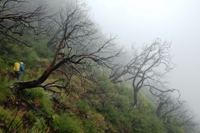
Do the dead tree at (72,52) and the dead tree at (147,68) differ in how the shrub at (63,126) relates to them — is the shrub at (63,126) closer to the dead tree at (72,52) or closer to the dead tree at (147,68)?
the dead tree at (72,52)

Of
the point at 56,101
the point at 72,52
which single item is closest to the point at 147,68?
the point at 72,52

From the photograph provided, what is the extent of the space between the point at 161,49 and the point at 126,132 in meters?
11.4

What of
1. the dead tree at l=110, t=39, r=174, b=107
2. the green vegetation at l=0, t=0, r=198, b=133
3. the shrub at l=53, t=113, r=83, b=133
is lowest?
the shrub at l=53, t=113, r=83, b=133

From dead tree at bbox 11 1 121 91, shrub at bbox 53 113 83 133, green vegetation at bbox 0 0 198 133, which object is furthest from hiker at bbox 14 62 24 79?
shrub at bbox 53 113 83 133

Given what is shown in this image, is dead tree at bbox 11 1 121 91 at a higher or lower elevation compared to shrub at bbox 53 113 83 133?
higher

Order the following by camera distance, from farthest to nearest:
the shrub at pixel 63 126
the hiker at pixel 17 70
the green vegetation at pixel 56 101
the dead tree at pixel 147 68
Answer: the dead tree at pixel 147 68
the hiker at pixel 17 70
the shrub at pixel 63 126
the green vegetation at pixel 56 101

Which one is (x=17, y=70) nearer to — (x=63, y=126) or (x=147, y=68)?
(x=63, y=126)

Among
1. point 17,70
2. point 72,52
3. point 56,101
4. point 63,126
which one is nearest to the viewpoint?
point 63,126

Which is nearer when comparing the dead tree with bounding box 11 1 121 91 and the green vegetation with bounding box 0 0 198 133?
the green vegetation with bounding box 0 0 198 133

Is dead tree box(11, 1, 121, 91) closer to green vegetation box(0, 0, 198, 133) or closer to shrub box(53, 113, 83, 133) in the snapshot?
green vegetation box(0, 0, 198, 133)

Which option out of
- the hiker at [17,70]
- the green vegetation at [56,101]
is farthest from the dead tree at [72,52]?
the hiker at [17,70]

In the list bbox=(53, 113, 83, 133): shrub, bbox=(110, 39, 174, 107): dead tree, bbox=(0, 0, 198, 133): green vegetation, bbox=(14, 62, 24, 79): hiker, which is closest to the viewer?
bbox=(0, 0, 198, 133): green vegetation

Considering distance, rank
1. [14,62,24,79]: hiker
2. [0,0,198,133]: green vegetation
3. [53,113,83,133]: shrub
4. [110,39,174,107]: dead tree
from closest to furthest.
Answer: [0,0,198,133]: green vegetation, [53,113,83,133]: shrub, [14,62,24,79]: hiker, [110,39,174,107]: dead tree

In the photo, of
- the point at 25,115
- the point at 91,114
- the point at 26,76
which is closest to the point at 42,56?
the point at 26,76
